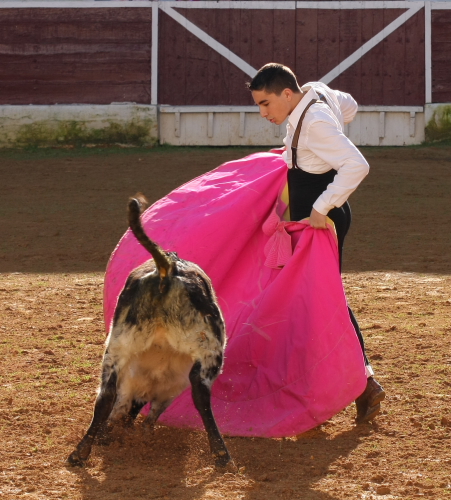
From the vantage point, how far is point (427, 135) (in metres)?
11.5

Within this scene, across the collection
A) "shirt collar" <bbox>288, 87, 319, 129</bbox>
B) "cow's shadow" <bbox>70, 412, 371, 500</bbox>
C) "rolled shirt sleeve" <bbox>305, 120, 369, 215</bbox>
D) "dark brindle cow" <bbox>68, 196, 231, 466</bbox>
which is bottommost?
"cow's shadow" <bbox>70, 412, 371, 500</bbox>

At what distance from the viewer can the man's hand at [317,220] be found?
11.3ft

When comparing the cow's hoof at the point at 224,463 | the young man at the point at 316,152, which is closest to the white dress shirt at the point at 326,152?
the young man at the point at 316,152

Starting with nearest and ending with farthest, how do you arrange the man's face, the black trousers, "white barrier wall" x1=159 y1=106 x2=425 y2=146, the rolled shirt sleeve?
the rolled shirt sleeve → the man's face → the black trousers → "white barrier wall" x1=159 y1=106 x2=425 y2=146

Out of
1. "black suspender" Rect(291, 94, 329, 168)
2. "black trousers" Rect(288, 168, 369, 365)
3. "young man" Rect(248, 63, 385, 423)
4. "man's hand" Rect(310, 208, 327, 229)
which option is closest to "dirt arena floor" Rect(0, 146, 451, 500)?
"young man" Rect(248, 63, 385, 423)

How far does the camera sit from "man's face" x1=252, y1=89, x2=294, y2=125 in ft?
11.1

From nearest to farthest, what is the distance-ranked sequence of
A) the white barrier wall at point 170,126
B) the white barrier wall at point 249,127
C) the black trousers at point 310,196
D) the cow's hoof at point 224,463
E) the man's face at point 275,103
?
the cow's hoof at point 224,463 < the man's face at point 275,103 < the black trousers at point 310,196 < the white barrier wall at point 170,126 < the white barrier wall at point 249,127

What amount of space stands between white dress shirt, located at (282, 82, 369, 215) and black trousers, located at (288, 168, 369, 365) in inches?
1.6

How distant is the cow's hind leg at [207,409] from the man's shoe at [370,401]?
2.57ft

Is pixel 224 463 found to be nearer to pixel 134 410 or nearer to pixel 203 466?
pixel 203 466

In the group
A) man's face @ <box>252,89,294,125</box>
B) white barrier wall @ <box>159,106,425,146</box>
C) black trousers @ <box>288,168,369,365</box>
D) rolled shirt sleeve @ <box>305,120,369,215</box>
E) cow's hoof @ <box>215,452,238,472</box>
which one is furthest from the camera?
white barrier wall @ <box>159,106,425,146</box>

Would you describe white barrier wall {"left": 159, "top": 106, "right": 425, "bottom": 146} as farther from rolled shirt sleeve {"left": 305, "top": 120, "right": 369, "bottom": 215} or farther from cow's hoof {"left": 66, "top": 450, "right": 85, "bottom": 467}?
cow's hoof {"left": 66, "top": 450, "right": 85, "bottom": 467}

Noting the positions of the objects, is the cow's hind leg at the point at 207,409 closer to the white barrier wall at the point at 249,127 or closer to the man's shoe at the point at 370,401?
the man's shoe at the point at 370,401

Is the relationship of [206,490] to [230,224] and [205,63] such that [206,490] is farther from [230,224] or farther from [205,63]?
[205,63]
